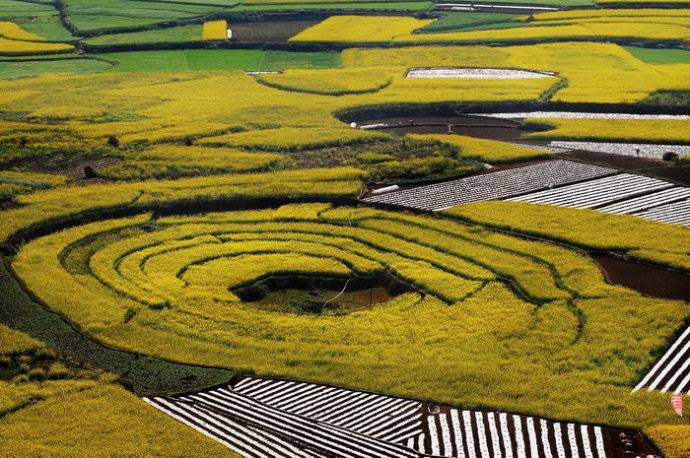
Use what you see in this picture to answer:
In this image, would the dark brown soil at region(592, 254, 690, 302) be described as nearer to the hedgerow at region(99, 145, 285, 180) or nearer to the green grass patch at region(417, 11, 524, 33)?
the hedgerow at region(99, 145, 285, 180)

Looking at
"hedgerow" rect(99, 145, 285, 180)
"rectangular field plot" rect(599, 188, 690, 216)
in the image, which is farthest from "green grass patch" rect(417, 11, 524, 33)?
"rectangular field plot" rect(599, 188, 690, 216)

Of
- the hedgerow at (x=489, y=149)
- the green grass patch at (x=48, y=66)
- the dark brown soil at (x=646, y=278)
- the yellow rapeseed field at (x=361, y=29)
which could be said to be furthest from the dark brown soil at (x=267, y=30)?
the dark brown soil at (x=646, y=278)

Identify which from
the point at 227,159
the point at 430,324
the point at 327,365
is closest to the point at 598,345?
the point at 430,324

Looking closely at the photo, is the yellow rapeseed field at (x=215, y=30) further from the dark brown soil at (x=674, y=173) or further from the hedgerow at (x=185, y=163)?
the dark brown soil at (x=674, y=173)

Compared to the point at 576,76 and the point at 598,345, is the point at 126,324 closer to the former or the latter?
the point at 598,345

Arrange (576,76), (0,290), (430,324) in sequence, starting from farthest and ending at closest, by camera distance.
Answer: (576,76)
(0,290)
(430,324)
